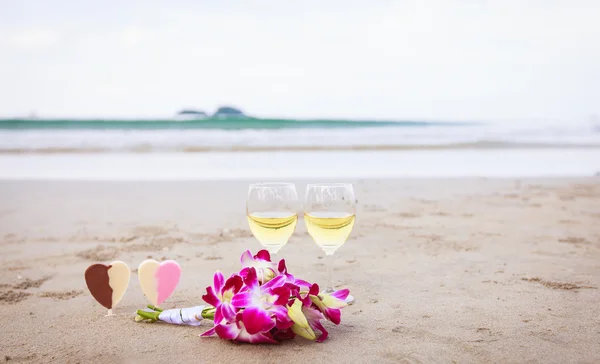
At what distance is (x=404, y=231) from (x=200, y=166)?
6.62 metres

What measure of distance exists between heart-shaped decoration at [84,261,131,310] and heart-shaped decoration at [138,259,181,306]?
0.25 feet

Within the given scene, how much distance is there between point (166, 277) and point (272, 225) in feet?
1.49

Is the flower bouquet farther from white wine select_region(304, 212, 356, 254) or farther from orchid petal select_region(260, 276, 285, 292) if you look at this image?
white wine select_region(304, 212, 356, 254)

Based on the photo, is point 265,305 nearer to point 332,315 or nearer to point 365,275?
point 332,315

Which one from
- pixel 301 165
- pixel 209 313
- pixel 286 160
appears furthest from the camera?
pixel 286 160

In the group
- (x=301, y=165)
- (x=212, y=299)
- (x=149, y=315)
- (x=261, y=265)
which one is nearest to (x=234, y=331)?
(x=212, y=299)

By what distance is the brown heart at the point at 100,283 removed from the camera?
1969 millimetres

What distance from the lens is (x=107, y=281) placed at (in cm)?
198

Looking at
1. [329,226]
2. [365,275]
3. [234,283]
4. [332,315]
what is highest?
[329,226]

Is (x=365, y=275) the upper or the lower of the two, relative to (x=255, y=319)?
lower

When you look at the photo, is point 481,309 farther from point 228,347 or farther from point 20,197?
point 20,197

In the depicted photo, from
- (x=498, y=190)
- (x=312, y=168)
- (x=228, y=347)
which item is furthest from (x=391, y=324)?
(x=312, y=168)

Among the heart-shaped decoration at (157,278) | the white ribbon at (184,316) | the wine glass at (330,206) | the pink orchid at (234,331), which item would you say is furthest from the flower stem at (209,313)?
the wine glass at (330,206)

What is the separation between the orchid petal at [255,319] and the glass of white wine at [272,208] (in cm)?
45
